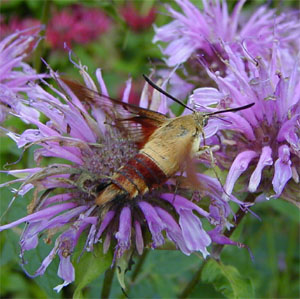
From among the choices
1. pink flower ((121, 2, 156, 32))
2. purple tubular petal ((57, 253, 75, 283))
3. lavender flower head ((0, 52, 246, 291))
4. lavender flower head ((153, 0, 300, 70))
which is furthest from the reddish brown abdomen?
pink flower ((121, 2, 156, 32))

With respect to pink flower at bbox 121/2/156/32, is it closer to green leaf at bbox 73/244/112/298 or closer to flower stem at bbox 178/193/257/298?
flower stem at bbox 178/193/257/298

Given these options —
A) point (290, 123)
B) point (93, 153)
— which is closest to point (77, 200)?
point (93, 153)

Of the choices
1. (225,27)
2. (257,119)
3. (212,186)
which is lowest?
(212,186)

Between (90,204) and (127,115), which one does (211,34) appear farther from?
(90,204)

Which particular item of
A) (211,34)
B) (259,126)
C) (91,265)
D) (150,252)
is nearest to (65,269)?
(91,265)

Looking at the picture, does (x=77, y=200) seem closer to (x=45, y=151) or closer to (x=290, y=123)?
(x=45, y=151)

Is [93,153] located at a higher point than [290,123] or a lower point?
lower

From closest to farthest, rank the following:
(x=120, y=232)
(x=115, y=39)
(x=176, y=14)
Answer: (x=120, y=232), (x=176, y=14), (x=115, y=39)
